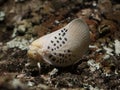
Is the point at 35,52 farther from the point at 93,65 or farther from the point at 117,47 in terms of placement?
the point at 117,47

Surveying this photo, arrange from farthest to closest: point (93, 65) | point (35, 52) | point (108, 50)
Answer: point (108, 50)
point (93, 65)
point (35, 52)

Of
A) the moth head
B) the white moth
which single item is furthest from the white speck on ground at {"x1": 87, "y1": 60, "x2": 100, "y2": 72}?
the moth head

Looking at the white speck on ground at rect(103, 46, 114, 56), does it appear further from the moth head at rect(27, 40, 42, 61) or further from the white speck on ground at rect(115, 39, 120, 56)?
the moth head at rect(27, 40, 42, 61)

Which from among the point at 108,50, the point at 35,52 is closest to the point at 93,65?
the point at 108,50

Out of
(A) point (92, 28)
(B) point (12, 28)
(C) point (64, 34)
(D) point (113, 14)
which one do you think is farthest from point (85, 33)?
(B) point (12, 28)

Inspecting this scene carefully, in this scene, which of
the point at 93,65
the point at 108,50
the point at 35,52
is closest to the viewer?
the point at 35,52

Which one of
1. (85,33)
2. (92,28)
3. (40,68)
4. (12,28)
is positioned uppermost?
(12,28)

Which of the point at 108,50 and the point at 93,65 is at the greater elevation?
the point at 108,50

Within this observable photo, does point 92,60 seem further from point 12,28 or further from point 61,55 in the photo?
point 12,28
